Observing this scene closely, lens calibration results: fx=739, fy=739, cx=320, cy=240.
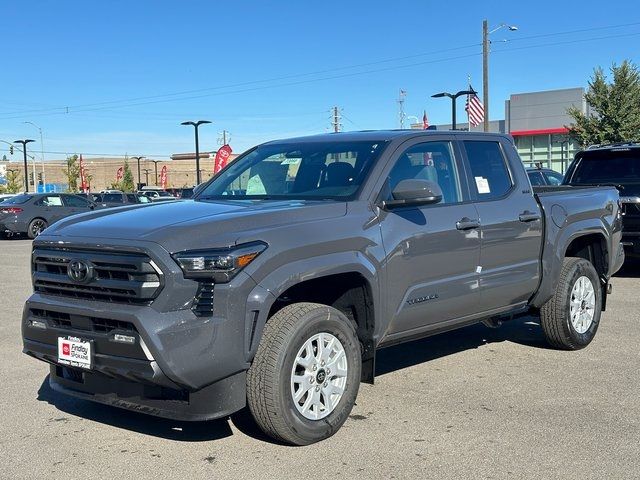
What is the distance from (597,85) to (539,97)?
1211 centimetres

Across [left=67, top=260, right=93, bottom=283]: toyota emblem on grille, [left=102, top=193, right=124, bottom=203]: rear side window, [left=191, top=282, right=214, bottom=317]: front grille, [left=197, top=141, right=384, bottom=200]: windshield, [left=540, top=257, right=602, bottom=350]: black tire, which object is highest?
[left=197, top=141, right=384, bottom=200]: windshield

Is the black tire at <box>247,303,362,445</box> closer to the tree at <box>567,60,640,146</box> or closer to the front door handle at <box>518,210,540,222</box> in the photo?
the front door handle at <box>518,210,540,222</box>

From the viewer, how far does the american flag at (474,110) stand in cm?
2870

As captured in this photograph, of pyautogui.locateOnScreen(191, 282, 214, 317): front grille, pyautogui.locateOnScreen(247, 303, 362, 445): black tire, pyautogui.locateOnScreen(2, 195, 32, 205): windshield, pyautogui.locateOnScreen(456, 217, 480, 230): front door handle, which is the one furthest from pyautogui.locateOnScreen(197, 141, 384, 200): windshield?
pyautogui.locateOnScreen(2, 195, 32, 205): windshield

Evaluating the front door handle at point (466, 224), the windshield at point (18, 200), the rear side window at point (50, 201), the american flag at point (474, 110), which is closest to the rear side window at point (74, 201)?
the rear side window at point (50, 201)

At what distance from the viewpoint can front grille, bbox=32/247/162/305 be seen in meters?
4.04

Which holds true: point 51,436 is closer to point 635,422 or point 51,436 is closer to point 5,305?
point 635,422

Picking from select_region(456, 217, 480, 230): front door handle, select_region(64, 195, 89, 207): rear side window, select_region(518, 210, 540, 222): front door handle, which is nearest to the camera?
select_region(456, 217, 480, 230): front door handle

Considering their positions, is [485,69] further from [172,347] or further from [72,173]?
[72,173]

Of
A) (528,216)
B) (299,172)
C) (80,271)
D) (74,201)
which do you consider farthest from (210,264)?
(74,201)

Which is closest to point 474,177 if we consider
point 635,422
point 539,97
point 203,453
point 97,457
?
point 635,422

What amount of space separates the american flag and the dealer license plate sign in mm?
25951

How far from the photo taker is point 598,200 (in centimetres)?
709

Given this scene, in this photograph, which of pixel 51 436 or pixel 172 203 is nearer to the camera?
pixel 51 436
